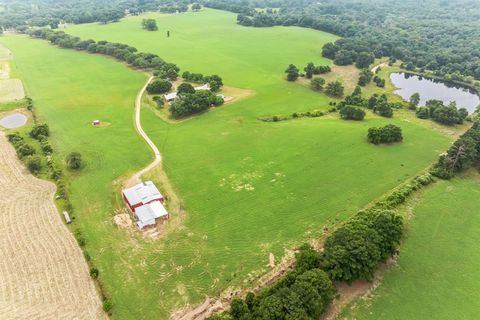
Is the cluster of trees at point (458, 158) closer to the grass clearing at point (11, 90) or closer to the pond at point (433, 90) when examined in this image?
the pond at point (433, 90)

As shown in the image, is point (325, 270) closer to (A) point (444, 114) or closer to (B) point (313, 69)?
(A) point (444, 114)

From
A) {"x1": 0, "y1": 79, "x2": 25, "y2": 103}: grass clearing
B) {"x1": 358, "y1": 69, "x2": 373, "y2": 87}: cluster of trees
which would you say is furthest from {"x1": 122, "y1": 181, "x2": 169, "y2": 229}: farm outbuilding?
{"x1": 358, "y1": 69, "x2": 373, "y2": 87}: cluster of trees

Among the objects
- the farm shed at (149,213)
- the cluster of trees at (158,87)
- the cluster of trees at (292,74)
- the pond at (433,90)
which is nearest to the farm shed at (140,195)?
the farm shed at (149,213)

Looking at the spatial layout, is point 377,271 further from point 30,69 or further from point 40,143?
point 30,69

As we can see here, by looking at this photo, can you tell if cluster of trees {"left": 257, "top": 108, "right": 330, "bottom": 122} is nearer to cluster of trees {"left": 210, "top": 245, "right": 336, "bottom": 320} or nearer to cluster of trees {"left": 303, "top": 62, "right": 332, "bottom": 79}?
cluster of trees {"left": 303, "top": 62, "right": 332, "bottom": 79}

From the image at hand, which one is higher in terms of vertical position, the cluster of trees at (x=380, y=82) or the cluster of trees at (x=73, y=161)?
the cluster of trees at (x=380, y=82)

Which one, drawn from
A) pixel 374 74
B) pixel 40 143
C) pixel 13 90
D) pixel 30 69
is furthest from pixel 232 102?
pixel 30 69

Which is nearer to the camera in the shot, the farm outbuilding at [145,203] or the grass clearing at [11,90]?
the farm outbuilding at [145,203]
